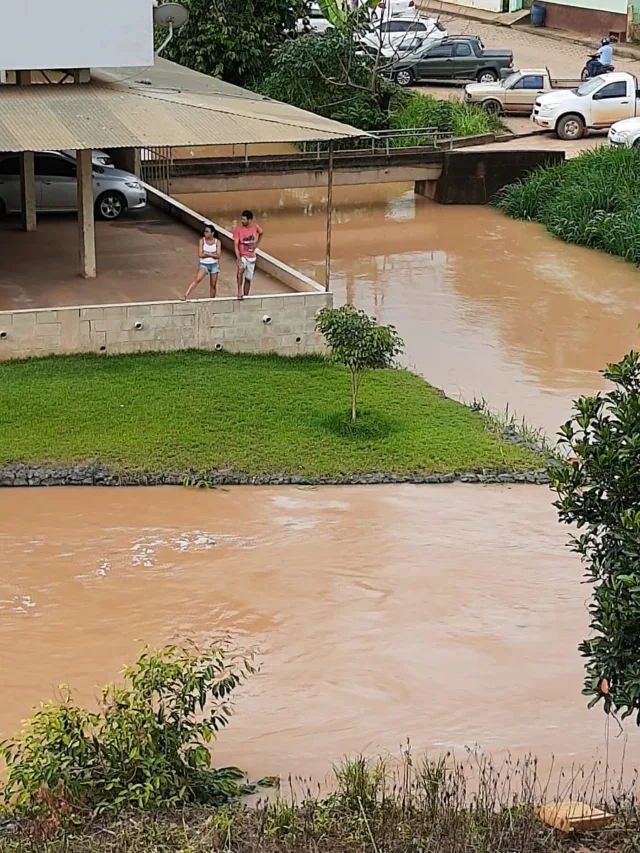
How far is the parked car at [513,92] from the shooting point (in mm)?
37375

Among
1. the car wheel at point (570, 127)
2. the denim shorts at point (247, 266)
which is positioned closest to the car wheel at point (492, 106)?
the car wheel at point (570, 127)

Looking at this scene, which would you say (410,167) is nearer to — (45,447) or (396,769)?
(45,447)

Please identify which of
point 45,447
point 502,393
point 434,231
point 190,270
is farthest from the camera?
point 434,231

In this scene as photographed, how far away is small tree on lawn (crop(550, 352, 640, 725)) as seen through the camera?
6840mm

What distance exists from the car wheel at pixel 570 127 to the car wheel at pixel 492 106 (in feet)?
8.34

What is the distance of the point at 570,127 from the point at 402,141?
4.51m

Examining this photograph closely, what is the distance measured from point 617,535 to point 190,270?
15730 millimetres

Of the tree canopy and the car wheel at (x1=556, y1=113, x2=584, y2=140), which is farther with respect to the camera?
the tree canopy

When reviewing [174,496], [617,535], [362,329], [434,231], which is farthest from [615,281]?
[617,535]

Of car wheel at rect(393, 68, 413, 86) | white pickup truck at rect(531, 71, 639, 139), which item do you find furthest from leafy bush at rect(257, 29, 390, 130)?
white pickup truck at rect(531, 71, 639, 139)

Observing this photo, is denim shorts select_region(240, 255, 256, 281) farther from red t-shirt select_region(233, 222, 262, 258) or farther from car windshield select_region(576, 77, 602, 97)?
car windshield select_region(576, 77, 602, 97)

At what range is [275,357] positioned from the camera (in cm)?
1959

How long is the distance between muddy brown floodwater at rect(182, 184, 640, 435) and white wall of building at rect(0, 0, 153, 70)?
20.2 ft

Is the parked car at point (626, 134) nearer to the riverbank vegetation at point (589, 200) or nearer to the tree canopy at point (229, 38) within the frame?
the riverbank vegetation at point (589, 200)
